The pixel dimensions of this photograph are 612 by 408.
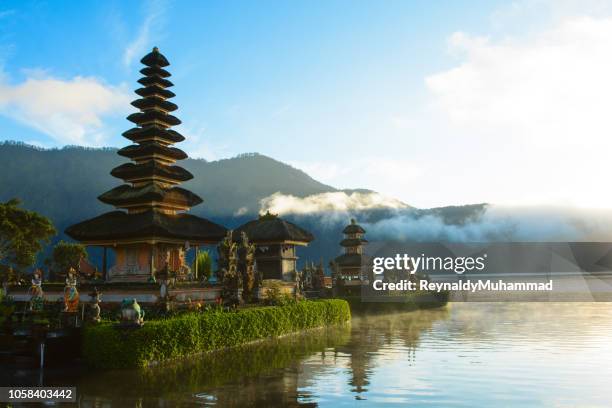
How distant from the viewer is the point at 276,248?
53.8 metres

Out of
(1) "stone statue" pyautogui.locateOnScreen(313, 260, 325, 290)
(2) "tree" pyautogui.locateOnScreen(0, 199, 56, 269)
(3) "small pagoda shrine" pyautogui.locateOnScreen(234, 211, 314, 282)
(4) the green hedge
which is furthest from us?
(1) "stone statue" pyautogui.locateOnScreen(313, 260, 325, 290)

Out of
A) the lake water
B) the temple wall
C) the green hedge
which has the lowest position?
the lake water

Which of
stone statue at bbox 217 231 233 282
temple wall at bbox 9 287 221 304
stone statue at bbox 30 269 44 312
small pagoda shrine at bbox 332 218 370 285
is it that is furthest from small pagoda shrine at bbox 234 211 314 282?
stone statue at bbox 30 269 44 312

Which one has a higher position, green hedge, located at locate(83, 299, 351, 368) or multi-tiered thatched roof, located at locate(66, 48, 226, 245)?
multi-tiered thatched roof, located at locate(66, 48, 226, 245)

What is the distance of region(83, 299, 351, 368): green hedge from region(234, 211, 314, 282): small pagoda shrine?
57.4 ft

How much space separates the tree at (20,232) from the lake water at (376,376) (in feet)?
128

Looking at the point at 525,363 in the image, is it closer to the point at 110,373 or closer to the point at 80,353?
the point at 110,373

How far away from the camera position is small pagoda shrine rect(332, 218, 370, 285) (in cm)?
7744

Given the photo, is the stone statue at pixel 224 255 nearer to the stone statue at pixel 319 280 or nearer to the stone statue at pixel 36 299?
the stone statue at pixel 36 299

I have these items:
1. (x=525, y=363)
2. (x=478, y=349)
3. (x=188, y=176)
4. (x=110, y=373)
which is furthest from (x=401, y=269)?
(x=110, y=373)

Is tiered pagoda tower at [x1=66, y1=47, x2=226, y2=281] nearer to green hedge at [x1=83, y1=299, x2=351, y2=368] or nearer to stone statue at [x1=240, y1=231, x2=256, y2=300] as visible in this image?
stone statue at [x1=240, y1=231, x2=256, y2=300]

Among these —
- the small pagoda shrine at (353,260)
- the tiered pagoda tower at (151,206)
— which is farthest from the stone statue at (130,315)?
the small pagoda shrine at (353,260)

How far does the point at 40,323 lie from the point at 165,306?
5.79 meters

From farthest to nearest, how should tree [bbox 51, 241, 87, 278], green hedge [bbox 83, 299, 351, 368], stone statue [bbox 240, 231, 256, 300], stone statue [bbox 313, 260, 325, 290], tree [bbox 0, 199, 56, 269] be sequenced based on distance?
tree [bbox 51, 241, 87, 278]
stone statue [bbox 313, 260, 325, 290]
tree [bbox 0, 199, 56, 269]
stone statue [bbox 240, 231, 256, 300]
green hedge [bbox 83, 299, 351, 368]
